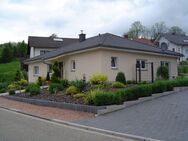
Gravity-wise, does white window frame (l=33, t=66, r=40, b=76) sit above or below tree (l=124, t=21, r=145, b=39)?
below

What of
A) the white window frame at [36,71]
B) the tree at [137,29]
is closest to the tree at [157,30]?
the tree at [137,29]

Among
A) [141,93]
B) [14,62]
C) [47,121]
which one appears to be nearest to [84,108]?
[47,121]

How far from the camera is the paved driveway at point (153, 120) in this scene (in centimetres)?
1097

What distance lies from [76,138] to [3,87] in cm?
2757

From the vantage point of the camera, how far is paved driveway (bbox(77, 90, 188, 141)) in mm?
10969

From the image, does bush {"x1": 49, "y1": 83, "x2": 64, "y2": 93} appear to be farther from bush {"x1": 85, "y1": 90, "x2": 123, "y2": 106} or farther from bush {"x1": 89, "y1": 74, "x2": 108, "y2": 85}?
bush {"x1": 85, "y1": 90, "x2": 123, "y2": 106}

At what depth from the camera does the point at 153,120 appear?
13.5 meters

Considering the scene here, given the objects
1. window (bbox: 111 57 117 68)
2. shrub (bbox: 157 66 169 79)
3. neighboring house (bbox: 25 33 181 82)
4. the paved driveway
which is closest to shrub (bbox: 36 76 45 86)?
neighboring house (bbox: 25 33 181 82)

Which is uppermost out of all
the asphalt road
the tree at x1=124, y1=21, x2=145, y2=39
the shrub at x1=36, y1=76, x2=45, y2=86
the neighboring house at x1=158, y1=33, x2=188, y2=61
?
the tree at x1=124, y1=21, x2=145, y2=39

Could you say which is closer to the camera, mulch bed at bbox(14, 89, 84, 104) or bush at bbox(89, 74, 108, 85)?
mulch bed at bbox(14, 89, 84, 104)

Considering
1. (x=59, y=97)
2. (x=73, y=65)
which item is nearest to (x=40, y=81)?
(x=73, y=65)

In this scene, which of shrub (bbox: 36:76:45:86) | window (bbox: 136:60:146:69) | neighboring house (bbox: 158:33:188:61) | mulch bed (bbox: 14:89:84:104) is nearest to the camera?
mulch bed (bbox: 14:89:84:104)

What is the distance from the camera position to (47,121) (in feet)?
50.4

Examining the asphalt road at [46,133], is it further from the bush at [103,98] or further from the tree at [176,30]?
the tree at [176,30]
